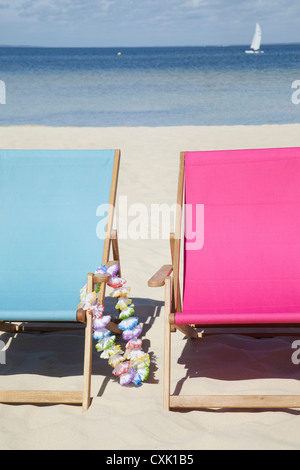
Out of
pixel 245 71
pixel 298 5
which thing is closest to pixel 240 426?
pixel 245 71

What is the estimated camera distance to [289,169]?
122 inches

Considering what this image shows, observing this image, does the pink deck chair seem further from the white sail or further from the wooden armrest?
the white sail

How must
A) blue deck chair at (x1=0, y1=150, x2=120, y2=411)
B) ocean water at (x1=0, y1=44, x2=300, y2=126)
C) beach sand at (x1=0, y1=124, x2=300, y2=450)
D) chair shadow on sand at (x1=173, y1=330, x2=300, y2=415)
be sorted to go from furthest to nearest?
ocean water at (x1=0, y1=44, x2=300, y2=126) → blue deck chair at (x1=0, y1=150, x2=120, y2=411) → chair shadow on sand at (x1=173, y1=330, x2=300, y2=415) → beach sand at (x1=0, y1=124, x2=300, y2=450)

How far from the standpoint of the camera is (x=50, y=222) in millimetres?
3184

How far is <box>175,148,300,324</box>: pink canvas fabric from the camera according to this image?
2.80 meters

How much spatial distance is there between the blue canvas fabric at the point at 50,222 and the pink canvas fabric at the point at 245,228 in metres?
0.52

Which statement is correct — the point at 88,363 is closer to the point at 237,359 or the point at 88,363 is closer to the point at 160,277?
the point at 160,277

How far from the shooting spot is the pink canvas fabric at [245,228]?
2799mm

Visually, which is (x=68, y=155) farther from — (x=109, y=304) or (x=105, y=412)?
(x=105, y=412)

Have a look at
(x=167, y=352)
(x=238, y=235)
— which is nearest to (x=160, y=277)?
(x=167, y=352)

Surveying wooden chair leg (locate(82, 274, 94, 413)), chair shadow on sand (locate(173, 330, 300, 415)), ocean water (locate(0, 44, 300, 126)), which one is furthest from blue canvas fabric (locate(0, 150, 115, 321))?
ocean water (locate(0, 44, 300, 126))

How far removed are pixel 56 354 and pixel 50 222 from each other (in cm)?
71

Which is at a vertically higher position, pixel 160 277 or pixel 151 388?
pixel 160 277

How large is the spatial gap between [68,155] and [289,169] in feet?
4.01
